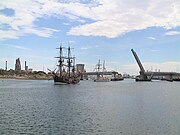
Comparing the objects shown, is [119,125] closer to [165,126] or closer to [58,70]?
[165,126]

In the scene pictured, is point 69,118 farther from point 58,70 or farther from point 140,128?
point 58,70

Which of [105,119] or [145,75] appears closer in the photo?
[105,119]

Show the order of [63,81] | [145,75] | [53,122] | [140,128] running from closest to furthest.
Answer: [140,128]
[53,122]
[63,81]
[145,75]

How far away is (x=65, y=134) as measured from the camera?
21.4m

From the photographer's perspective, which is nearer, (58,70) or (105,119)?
(105,119)

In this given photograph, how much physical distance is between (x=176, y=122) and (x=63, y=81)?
3592 inches

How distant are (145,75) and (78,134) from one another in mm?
177963

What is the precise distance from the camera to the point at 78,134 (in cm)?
2155

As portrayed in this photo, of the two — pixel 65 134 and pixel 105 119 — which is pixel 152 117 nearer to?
pixel 105 119

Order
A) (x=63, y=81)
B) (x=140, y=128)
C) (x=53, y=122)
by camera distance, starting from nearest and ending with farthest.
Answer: (x=140, y=128), (x=53, y=122), (x=63, y=81)

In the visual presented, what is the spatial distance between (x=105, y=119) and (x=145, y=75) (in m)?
171

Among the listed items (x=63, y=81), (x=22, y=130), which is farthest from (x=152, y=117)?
(x=63, y=81)

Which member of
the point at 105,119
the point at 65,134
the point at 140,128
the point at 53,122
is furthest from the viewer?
the point at 105,119

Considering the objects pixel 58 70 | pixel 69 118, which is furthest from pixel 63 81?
pixel 69 118
